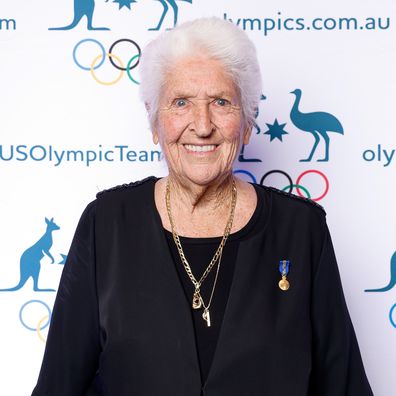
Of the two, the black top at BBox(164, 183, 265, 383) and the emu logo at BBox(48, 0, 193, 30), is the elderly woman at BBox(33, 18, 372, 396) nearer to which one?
the black top at BBox(164, 183, 265, 383)

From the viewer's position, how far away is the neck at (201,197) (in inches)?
60.7

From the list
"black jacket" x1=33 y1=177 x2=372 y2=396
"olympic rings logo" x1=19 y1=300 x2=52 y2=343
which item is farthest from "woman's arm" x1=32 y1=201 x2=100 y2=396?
"olympic rings logo" x1=19 y1=300 x2=52 y2=343

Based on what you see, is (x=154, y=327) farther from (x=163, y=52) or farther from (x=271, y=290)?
(x=163, y=52)

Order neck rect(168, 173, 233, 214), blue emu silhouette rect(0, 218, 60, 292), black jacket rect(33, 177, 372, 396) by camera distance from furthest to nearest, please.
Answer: blue emu silhouette rect(0, 218, 60, 292), neck rect(168, 173, 233, 214), black jacket rect(33, 177, 372, 396)

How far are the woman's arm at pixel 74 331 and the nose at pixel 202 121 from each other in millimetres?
313

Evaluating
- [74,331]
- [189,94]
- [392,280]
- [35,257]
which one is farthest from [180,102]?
[392,280]

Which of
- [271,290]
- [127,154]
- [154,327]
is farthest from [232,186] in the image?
[127,154]

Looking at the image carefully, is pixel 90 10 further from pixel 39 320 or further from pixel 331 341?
pixel 331 341

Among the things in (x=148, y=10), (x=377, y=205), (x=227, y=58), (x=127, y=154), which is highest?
(x=148, y=10)

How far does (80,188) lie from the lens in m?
2.07

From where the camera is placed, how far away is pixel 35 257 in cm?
205

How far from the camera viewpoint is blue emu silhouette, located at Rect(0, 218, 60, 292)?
204 cm

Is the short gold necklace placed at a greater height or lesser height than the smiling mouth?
lesser

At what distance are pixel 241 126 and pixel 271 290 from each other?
34 centimetres
